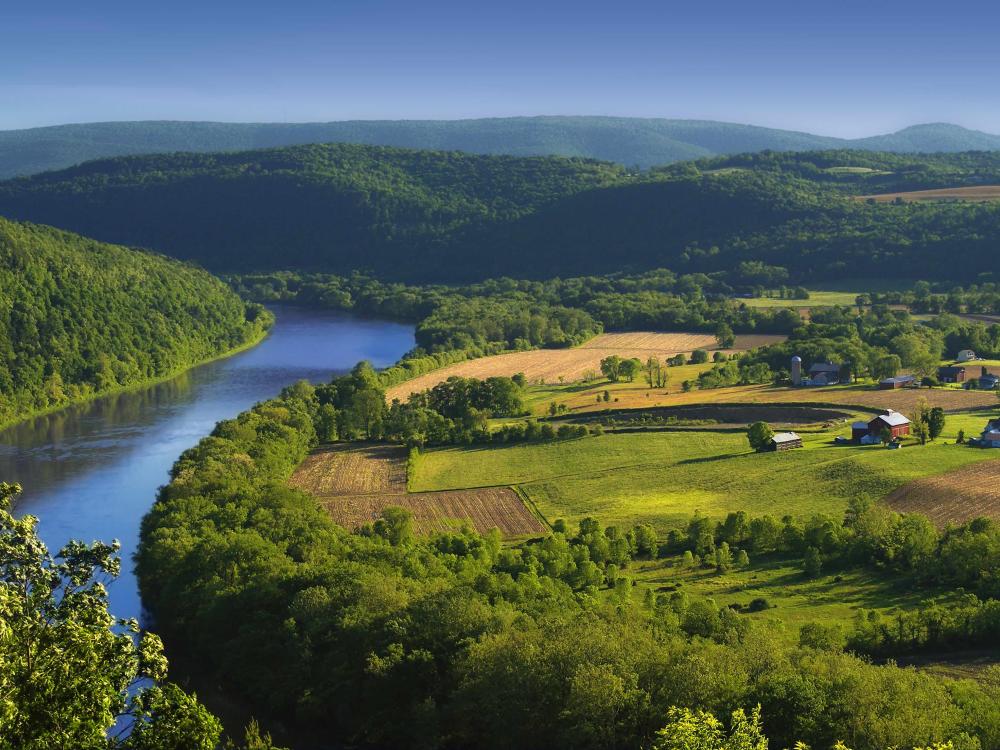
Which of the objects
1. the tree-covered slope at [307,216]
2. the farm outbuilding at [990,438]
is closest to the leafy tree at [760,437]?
the farm outbuilding at [990,438]

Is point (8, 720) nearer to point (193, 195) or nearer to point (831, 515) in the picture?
point (831, 515)

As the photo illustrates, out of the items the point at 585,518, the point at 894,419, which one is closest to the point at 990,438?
the point at 894,419

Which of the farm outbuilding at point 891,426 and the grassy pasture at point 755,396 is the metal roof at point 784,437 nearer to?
the farm outbuilding at point 891,426

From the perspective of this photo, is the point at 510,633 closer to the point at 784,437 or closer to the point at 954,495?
the point at 954,495

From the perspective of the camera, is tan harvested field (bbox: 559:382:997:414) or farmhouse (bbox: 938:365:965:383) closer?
tan harvested field (bbox: 559:382:997:414)

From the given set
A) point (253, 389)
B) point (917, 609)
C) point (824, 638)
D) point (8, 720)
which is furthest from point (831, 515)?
point (253, 389)

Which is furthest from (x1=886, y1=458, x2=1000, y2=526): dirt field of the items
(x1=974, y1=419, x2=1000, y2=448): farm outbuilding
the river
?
the river

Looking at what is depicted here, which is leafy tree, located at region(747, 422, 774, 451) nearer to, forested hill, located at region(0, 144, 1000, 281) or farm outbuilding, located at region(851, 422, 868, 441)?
farm outbuilding, located at region(851, 422, 868, 441)
